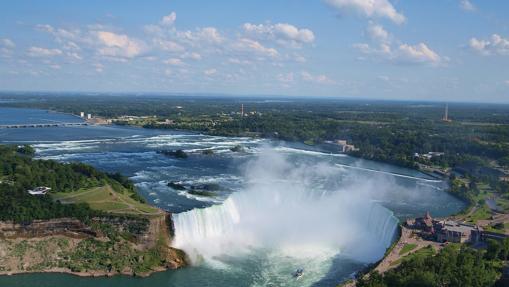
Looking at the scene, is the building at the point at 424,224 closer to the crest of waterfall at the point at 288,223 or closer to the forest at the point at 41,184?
the crest of waterfall at the point at 288,223

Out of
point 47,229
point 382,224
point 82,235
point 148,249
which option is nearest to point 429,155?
point 382,224

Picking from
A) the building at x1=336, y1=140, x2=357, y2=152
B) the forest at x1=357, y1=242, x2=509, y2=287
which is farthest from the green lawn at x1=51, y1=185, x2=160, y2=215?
the building at x1=336, y1=140, x2=357, y2=152

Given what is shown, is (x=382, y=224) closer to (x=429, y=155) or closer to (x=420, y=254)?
(x=420, y=254)

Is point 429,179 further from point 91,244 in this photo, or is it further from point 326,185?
point 91,244

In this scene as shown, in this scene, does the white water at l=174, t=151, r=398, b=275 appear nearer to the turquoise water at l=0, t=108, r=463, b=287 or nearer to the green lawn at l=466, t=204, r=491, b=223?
the turquoise water at l=0, t=108, r=463, b=287

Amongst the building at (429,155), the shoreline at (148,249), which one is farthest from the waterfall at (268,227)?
the building at (429,155)

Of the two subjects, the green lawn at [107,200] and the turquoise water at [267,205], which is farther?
the green lawn at [107,200]
